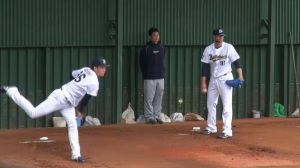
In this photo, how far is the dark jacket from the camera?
587 inches

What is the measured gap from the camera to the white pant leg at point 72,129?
33.3ft

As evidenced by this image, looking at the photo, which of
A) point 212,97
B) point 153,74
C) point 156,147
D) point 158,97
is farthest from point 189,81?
point 156,147

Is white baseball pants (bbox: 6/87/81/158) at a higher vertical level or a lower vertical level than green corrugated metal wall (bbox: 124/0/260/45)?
lower

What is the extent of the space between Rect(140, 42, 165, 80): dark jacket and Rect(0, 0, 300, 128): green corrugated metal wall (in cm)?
52

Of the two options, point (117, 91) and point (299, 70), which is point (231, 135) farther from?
point (299, 70)

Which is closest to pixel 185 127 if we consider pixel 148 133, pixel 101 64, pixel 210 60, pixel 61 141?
pixel 148 133

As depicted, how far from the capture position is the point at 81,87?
32.9ft

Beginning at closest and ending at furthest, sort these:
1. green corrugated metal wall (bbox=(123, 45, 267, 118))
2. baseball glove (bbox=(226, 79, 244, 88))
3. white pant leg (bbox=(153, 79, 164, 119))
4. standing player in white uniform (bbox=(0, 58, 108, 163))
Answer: standing player in white uniform (bbox=(0, 58, 108, 163)) < baseball glove (bbox=(226, 79, 244, 88)) < white pant leg (bbox=(153, 79, 164, 119)) < green corrugated metal wall (bbox=(123, 45, 267, 118))

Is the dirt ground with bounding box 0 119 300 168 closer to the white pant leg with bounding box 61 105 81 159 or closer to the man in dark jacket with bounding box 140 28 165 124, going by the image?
the white pant leg with bounding box 61 105 81 159

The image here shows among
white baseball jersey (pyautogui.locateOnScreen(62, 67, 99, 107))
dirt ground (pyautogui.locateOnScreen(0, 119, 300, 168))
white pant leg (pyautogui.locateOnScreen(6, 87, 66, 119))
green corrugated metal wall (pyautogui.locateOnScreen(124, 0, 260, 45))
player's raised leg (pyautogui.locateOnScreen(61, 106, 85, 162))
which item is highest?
green corrugated metal wall (pyautogui.locateOnScreen(124, 0, 260, 45))

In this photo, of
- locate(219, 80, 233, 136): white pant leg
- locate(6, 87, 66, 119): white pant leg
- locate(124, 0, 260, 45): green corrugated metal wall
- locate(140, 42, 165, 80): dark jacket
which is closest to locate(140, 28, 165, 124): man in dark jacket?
locate(140, 42, 165, 80): dark jacket

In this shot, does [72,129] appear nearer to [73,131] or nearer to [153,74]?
[73,131]

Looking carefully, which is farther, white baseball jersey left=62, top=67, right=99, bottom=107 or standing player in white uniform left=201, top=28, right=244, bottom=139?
standing player in white uniform left=201, top=28, right=244, bottom=139

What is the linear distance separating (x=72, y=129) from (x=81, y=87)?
657 millimetres
